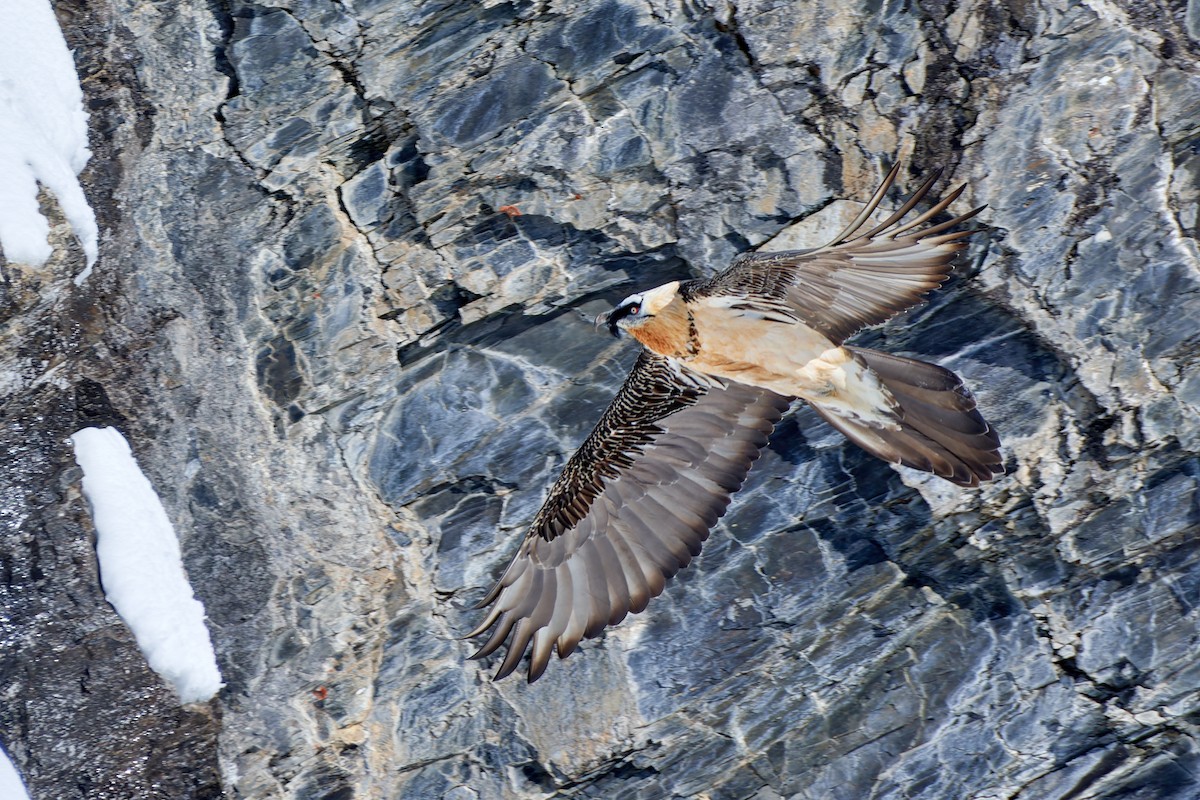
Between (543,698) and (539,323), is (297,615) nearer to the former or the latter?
(543,698)

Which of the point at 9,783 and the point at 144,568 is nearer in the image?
the point at 9,783

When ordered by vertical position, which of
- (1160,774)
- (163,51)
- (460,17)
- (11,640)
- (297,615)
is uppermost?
(163,51)

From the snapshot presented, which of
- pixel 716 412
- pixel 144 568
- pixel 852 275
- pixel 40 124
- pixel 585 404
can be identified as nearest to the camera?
pixel 852 275

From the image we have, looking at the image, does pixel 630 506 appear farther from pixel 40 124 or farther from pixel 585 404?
pixel 40 124

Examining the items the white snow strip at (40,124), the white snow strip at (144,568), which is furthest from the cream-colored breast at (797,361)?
the white snow strip at (40,124)

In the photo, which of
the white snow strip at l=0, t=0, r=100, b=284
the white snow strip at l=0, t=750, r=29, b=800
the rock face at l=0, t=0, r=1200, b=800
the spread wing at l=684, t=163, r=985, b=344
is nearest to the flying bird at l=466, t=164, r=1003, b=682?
the spread wing at l=684, t=163, r=985, b=344

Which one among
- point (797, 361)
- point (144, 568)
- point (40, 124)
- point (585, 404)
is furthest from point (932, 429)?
point (40, 124)

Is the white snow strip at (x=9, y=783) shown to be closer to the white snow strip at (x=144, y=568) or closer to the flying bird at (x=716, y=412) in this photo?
the white snow strip at (x=144, y=568)

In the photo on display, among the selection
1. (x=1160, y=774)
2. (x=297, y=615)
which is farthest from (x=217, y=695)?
(x=1160, y=774)
